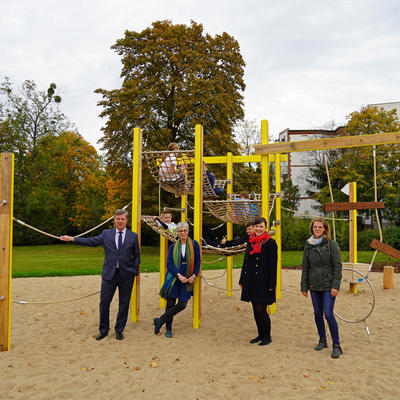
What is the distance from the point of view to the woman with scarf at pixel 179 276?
203 inches

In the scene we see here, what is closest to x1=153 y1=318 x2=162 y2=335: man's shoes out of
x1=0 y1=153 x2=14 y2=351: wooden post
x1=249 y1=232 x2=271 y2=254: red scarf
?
x1=249 y1=232 x2=271 y2=254: red scarf

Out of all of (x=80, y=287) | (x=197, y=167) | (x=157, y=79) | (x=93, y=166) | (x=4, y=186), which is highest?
(x=157, y=79)

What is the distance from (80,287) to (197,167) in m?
5.13

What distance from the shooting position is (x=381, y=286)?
9.24 m

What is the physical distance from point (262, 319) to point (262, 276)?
57 cm

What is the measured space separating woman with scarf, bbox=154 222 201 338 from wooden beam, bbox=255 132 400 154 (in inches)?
75.9

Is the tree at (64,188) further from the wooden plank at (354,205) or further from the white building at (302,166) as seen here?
the wooden plank at (354,205)

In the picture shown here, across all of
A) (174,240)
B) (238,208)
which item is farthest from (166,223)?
(238,208)

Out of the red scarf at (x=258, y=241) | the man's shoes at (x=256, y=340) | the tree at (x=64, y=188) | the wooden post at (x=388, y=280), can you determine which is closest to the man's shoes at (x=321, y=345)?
the man's shoes at (x=256, y=340)

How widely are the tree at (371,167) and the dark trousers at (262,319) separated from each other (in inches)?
722

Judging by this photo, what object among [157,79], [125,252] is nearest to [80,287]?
[125,252]

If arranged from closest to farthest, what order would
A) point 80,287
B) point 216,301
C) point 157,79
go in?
point 216,301
point 80,287
point 157,79

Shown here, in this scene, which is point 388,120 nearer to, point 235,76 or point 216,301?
point 235,76

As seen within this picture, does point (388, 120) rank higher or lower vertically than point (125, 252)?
higher
